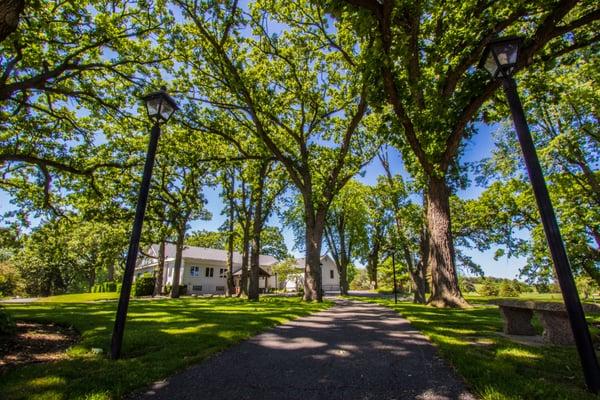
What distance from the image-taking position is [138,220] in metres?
4.76

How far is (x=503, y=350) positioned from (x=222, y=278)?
131ft

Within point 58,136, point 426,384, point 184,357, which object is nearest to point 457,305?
point 426,384

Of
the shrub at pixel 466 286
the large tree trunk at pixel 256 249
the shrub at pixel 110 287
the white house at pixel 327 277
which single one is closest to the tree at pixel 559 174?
the large tree trunk at pixel 256 249

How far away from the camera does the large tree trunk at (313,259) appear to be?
16.3m

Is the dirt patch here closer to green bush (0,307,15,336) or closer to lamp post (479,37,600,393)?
green bush (0,307,15,336)

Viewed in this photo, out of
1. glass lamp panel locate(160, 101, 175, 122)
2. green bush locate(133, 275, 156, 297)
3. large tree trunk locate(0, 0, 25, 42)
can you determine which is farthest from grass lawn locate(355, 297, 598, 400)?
green bush locate(133, 275, 156, 297)

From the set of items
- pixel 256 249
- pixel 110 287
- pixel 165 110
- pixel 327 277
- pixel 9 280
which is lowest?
pixel 110 287

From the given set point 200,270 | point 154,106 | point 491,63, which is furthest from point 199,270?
point 491,63

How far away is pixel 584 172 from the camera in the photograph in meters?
17.7

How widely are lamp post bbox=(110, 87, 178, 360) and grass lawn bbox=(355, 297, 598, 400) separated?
494cm

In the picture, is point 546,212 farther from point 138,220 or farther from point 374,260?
point 374,260

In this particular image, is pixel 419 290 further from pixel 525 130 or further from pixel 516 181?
pixel 525 130

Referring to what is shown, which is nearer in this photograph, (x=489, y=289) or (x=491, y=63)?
(x=491, y=63)

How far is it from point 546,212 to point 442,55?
7271mm
